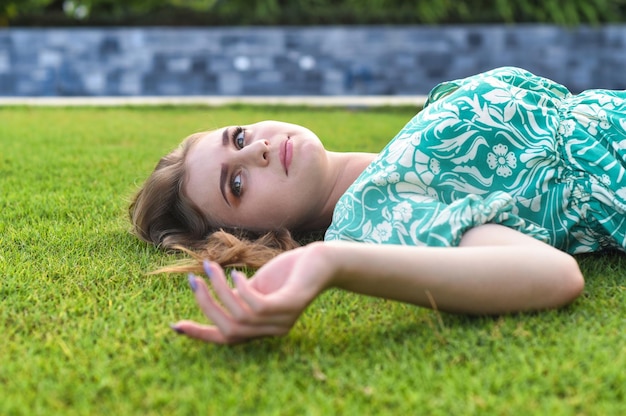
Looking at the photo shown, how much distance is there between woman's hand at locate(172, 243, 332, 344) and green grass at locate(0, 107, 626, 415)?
2.1 inches

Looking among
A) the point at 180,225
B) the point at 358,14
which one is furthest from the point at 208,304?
the point at 358,14

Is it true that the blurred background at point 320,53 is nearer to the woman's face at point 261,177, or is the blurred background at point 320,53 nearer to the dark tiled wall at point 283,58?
the dark tiled wall at point 283,58

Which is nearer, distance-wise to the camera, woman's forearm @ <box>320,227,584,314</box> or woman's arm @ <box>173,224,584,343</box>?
woman's arm @ <box>173,224,584,343</box>

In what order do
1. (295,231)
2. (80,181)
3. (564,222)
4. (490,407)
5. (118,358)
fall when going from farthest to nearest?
1. (80,181)
2. (295,231)
3. (564,222)
4. (118,358)
5. (490,407)

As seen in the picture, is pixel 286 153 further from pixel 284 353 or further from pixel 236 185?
pixel 284 353

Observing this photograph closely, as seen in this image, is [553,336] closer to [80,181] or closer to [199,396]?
[199,396]

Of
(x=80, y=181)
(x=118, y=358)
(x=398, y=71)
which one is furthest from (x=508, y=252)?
(x=398, y=71)

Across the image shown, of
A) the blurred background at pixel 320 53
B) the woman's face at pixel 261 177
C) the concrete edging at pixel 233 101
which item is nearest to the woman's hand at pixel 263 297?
the woman's face at pixel 261 177

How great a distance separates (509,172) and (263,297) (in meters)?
1.06

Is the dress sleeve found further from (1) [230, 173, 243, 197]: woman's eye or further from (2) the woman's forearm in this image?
(1) [230, 173, 243, 197]: woman's eye

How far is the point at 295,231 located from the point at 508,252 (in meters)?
1.07

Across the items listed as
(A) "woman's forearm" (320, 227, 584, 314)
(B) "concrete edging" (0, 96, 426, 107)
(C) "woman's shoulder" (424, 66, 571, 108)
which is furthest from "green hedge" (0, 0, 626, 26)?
(A) "woman's forearm" (320, 227, 584, 314)

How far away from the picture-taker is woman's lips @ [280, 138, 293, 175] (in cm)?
244

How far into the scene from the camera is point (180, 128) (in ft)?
22.6
